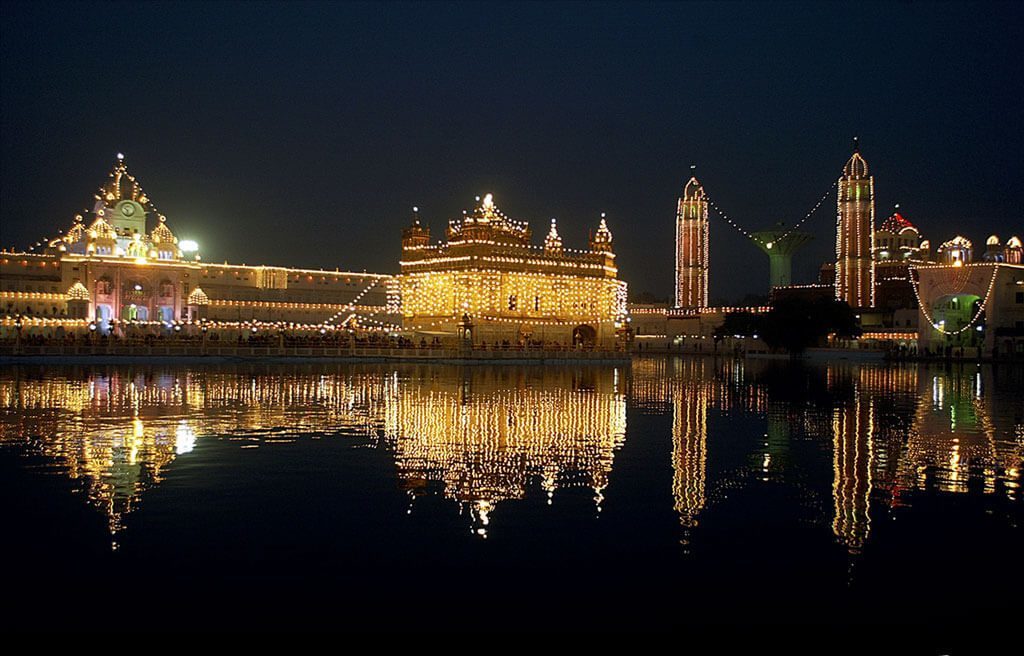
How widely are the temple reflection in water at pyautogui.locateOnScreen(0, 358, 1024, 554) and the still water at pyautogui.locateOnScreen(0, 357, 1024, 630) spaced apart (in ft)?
0.28

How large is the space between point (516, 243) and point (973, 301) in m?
41.1

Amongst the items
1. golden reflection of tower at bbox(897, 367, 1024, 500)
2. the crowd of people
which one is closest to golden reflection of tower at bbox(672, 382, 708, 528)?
golden reflection of tower at bbox(897, 367, 1024, 500)

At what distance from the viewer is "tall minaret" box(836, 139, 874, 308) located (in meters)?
107

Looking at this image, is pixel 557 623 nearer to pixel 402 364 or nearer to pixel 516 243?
pixel 402 364

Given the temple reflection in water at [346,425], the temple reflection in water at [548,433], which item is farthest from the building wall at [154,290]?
the temple reflection in water at [548,433]

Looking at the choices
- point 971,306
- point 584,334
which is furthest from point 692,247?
point 584,334

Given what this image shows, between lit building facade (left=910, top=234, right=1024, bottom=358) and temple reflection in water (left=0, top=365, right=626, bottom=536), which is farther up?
lit building facade (left=910, top=234, right=1024, bottom=358)

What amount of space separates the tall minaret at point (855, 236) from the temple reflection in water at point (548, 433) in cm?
7739

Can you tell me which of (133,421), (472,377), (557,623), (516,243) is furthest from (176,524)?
(516,243)

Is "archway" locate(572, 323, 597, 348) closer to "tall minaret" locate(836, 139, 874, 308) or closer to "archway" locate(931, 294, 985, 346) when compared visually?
"archway" locate(931, 294, 985, 346)

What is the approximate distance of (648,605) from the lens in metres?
7.31

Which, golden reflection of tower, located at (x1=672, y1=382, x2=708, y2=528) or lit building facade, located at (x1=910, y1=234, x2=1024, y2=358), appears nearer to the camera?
golden reflection of tower, located at (x1=672, y1=382, x2=708, y2=528)

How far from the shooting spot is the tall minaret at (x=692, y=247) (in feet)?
422

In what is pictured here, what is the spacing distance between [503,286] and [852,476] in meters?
53.1
